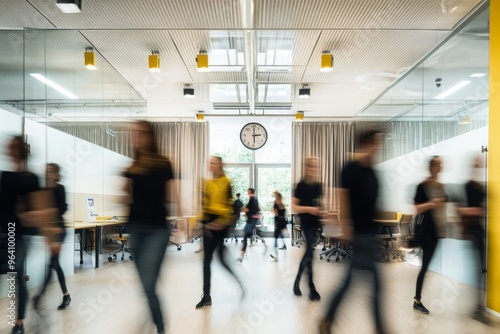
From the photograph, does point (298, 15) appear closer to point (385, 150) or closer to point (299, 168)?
point (385, 150)

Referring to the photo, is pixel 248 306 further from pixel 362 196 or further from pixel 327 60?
pixel 327 60

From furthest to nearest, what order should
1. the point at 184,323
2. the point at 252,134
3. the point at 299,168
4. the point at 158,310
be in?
the point at 299,168
the point at 252,134
the point at 184,323
the point at 158,310

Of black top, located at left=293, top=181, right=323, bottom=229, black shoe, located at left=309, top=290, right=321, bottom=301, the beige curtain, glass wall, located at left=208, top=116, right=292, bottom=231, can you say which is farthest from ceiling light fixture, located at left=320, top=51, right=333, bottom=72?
glass wall, located at left=208, top=116, right=292, bottom=231

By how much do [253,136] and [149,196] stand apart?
8312 millimetres

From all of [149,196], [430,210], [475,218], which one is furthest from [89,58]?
[475,218]

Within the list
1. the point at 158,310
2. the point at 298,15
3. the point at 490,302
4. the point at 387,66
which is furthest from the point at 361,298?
the point at 387,66

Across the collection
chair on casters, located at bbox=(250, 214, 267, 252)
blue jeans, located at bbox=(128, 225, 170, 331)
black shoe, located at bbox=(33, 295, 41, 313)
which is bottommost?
chair on casters, located at bbox=(250, 214, 267, 252)

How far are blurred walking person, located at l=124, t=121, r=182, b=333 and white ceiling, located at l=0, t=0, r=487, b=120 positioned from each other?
262cm

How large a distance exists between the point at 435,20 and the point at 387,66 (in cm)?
182

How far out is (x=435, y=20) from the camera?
5.08 metres

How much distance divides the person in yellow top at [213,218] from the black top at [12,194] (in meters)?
1.70

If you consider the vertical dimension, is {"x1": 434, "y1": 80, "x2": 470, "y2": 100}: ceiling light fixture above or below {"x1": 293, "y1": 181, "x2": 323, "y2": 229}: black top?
above

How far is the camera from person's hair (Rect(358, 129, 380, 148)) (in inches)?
114

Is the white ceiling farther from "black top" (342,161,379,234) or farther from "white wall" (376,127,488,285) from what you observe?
"black top" (342,161,379,234)
